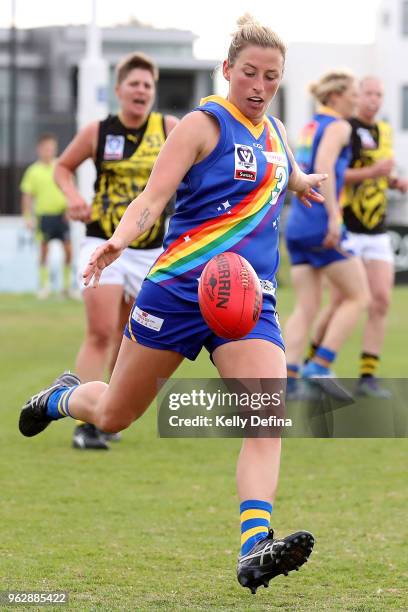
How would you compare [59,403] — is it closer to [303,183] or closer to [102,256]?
[102,256]

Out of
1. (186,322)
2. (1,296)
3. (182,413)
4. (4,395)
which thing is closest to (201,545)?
(182,413)

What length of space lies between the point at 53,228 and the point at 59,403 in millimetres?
16270

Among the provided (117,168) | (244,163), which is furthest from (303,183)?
(117,168)

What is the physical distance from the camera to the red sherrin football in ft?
16.2

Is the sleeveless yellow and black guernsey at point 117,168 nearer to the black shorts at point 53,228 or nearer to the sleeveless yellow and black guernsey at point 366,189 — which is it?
the sleeveless yellow and black guernsey at point 366,189

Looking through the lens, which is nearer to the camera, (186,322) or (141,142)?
(186,322)

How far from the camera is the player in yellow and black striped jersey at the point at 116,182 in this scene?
8375mm

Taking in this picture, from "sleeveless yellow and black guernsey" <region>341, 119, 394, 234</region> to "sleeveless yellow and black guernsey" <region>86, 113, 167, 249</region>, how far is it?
9.18ft

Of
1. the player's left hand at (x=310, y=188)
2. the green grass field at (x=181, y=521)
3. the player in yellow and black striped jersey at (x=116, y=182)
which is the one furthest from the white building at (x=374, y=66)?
the player's left hand at (x=310, y=188)

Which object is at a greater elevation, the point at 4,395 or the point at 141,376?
the point at 141,376

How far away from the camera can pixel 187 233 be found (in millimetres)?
5230

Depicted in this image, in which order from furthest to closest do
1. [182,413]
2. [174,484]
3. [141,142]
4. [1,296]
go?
[1,296]
[141,142]
[174,484]
[182,413]

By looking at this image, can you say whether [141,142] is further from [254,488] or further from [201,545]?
[254,488]

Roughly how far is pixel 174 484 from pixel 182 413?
1.05m
